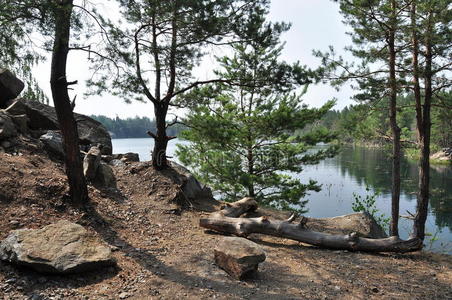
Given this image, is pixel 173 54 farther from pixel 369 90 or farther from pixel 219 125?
pixel 369 90

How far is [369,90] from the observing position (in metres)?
10.1

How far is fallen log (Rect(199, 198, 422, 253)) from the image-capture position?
20.3ft

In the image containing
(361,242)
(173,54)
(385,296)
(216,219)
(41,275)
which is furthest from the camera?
(173,54)

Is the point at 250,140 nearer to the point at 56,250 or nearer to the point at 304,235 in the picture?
the point at 304,235

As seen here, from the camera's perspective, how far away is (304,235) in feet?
21.2

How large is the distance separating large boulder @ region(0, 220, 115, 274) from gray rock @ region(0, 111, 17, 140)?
385cm

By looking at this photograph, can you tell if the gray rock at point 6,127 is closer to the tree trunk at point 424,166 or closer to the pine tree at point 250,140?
the pine tree at point 250,140

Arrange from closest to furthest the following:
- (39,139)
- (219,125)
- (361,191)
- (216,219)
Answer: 1. (216,219)
2. (39,139)
3. (219,125)
4. (361,191)

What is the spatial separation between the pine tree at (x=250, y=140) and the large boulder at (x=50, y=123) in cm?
286

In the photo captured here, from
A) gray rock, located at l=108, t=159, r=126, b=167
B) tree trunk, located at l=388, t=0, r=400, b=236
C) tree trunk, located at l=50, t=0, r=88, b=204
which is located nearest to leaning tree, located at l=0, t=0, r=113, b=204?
tree trunk, located at l=50, t=0, r=88, b=204

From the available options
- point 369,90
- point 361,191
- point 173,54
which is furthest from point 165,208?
point 361,191

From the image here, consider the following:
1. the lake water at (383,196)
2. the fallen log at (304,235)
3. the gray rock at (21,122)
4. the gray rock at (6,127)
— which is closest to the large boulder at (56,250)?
the fallen log at (304,235)

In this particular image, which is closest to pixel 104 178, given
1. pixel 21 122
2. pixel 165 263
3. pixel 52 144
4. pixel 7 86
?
pixel 52 144

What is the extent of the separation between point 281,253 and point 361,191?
2082 cm
